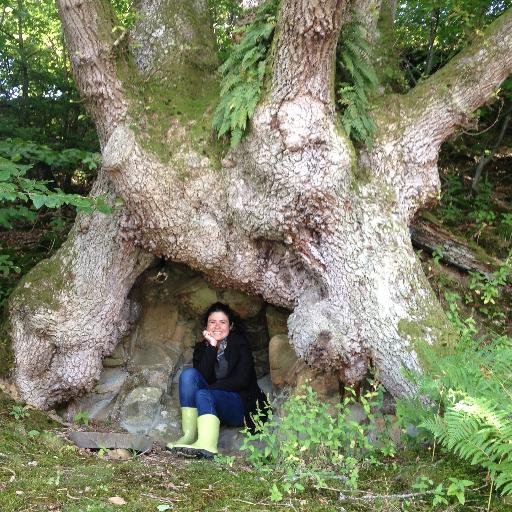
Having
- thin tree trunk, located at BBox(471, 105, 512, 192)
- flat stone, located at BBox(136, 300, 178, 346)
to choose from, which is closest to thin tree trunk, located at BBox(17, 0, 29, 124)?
flat stone, located at BBox(136, 300, 178, 346)

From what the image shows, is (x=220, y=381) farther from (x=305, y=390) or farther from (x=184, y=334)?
(x=184, y=334)

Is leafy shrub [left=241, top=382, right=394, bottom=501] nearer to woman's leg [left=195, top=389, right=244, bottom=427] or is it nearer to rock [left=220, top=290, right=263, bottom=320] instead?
woman's leg [left=195, top=389, right=244, bottom=427]

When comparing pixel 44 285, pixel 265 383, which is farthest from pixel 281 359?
pixel 44 285

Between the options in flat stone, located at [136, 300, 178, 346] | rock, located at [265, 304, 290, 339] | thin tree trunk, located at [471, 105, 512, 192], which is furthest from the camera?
thin tree trunk, located at [471, 105, 512, 192]

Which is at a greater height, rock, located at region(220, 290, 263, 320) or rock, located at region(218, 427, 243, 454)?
rock, located at region(220, 290, 263, 320)

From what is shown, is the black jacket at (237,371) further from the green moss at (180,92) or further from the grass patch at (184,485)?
the green moss at (180,92)

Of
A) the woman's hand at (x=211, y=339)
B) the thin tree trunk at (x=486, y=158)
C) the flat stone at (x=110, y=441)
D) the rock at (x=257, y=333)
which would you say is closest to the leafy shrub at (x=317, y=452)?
the flat stone at (x=110, y=441)

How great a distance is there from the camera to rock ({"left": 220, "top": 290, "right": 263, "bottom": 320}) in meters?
7.22

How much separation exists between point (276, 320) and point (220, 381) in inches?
45.3

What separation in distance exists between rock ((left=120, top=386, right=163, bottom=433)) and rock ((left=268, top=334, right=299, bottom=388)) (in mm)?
1510

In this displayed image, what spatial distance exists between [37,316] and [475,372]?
15.5ft

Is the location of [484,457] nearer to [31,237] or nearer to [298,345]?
[298,345]

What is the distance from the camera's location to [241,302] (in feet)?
23.8

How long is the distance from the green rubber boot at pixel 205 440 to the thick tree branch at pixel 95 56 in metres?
3.31
